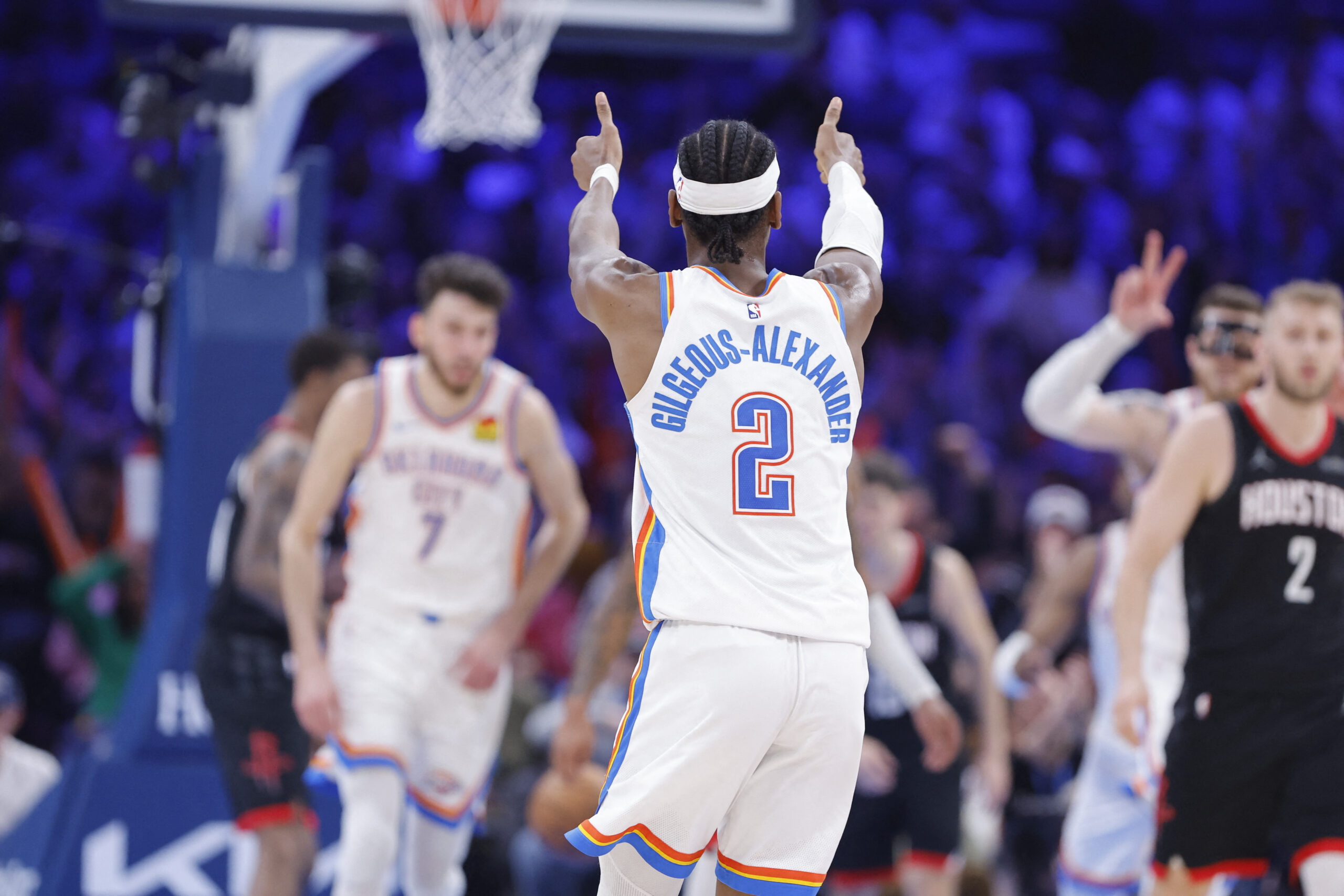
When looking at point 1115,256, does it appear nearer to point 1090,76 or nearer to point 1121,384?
point 1121,384

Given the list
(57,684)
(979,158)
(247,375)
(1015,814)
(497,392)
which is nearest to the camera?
(497,392)

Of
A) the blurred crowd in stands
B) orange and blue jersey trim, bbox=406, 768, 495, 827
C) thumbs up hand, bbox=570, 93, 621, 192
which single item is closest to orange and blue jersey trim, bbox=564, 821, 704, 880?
thumbs up hand, bbox=570, 93, 621, 192

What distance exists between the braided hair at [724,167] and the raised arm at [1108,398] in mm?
2605

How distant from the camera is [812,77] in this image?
17.4 meters

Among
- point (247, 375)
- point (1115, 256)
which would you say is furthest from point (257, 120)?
point (1115, 256)

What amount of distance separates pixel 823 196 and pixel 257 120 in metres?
9.51

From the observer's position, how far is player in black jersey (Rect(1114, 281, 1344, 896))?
498 centimetres

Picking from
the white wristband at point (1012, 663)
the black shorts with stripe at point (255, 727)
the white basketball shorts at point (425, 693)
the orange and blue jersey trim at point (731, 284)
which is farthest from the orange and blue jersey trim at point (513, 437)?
the white wristband at point (1012, 663)

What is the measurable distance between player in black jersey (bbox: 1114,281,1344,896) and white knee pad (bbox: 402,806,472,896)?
246 cm

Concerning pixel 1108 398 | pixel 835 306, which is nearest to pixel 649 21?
pixel 1108 398

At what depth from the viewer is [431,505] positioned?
592cm

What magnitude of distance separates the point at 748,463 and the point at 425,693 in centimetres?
260

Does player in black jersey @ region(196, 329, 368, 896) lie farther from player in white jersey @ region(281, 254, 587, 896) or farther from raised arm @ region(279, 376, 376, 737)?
raised arm @ region(279, 376, 376, 737)

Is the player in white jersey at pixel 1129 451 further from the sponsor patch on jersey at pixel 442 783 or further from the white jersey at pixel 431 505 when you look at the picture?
the sponsor patch on jersey at pixel 442 783
